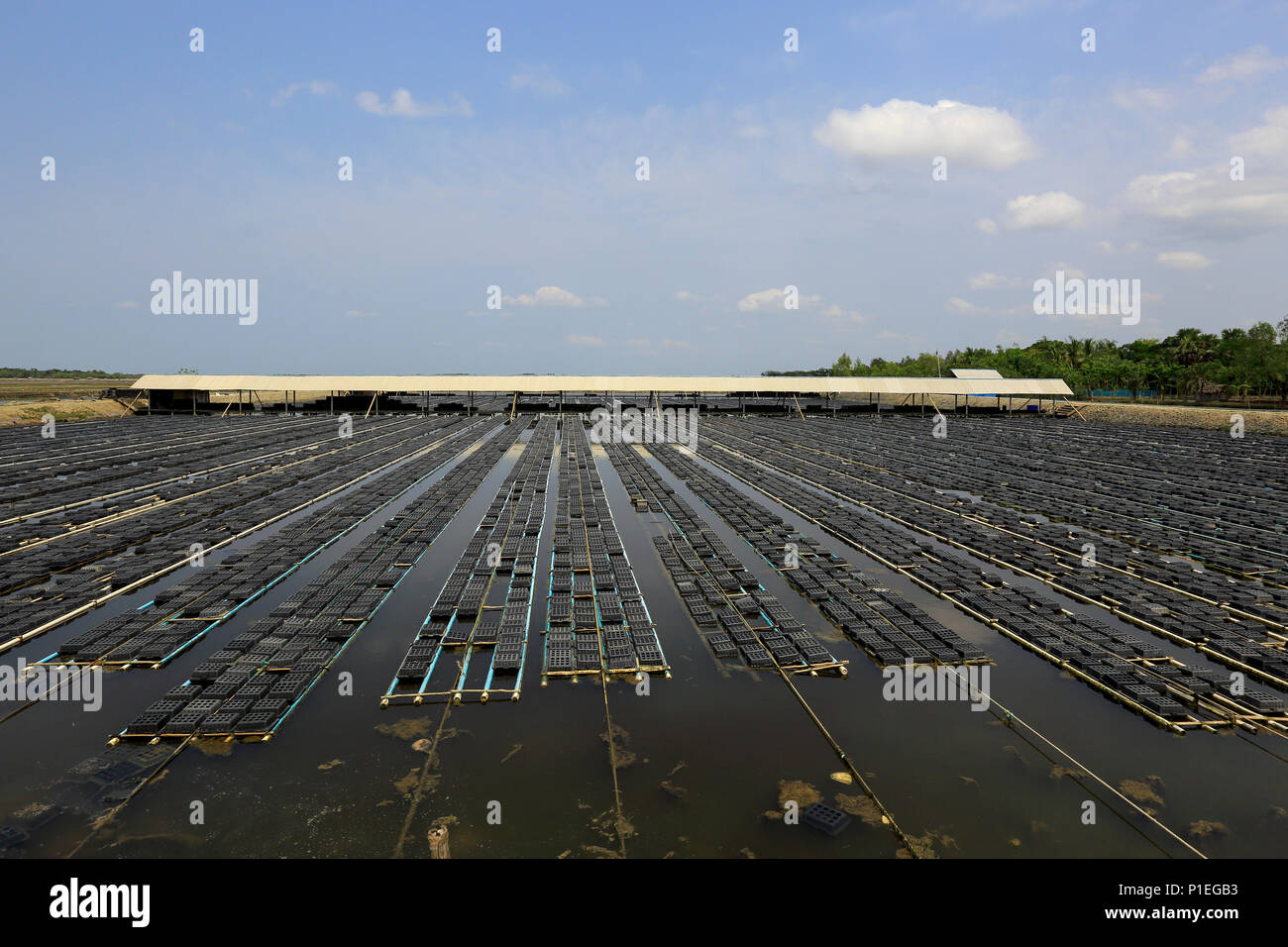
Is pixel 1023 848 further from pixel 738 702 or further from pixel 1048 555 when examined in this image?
pixel 1048 555

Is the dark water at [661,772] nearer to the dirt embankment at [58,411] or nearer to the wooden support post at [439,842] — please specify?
→ the wooden support post at [439,842]

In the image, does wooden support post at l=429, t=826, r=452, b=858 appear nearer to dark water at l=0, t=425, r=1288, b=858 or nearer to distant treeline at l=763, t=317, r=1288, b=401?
dark water at l=0, t=425, r=1288, b=858

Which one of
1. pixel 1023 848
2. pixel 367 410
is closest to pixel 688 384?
pixel 367 410

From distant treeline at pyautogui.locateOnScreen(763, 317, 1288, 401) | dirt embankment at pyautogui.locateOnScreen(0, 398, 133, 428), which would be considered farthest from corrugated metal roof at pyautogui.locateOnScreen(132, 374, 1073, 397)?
distant treeline at pyautogui.locateOnScreen(763, 317, 1288, 401)

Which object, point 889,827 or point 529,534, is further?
point 529,534

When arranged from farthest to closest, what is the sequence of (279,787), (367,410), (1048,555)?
1. (367,410)
2. (1048,555)
3. (279,787)

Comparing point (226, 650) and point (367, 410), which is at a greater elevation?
point (367, 410)

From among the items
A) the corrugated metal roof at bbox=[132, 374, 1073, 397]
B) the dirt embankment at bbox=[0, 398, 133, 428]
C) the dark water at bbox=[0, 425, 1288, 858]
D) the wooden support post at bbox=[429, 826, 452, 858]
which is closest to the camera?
the wooden support post at bbox=[429, 826, 452, 858]

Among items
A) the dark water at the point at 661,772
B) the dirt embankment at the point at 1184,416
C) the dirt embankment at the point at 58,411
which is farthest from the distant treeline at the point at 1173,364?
the dirt embankment at the point at 58,411
